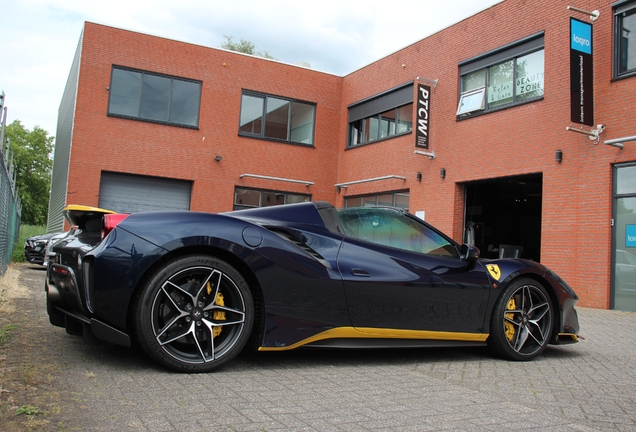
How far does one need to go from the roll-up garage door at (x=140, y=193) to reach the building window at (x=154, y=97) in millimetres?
1929

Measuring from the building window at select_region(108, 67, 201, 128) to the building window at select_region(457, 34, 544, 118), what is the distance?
8.67 m

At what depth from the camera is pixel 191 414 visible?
2627mm

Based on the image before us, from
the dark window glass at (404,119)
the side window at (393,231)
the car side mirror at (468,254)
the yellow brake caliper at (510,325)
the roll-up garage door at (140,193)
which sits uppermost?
the dark window glass at (404,119)

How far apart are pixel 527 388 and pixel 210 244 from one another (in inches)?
92.0

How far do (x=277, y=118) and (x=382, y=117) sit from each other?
3.85 meters

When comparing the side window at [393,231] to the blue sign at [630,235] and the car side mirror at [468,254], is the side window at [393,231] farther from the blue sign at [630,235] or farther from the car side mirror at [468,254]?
the blue sign at [630,235]

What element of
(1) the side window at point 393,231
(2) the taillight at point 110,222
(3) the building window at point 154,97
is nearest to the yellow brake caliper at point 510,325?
(1) the side window at point 393,231

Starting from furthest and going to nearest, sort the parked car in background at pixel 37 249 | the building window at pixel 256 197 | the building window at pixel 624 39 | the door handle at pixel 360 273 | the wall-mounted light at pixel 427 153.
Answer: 1. the building window at pixel 256 197
2. the wall-mounted light at pixel 427 153
3. the parked car in background at pixel 37 249
4. the building window at pixel 624 39
5. the door handle at pixel 360 273

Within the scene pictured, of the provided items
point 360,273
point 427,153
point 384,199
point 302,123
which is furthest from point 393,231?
point 302,123

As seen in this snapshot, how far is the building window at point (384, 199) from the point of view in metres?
16.7

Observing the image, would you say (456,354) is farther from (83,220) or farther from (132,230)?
(83,220)

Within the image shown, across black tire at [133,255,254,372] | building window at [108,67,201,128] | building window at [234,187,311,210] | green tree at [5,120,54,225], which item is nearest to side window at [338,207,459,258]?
black tire at [133,255,254,372]

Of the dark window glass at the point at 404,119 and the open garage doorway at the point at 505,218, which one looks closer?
the open garage doorway at the point at 505,218

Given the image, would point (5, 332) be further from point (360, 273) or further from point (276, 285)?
point (360, 273)
